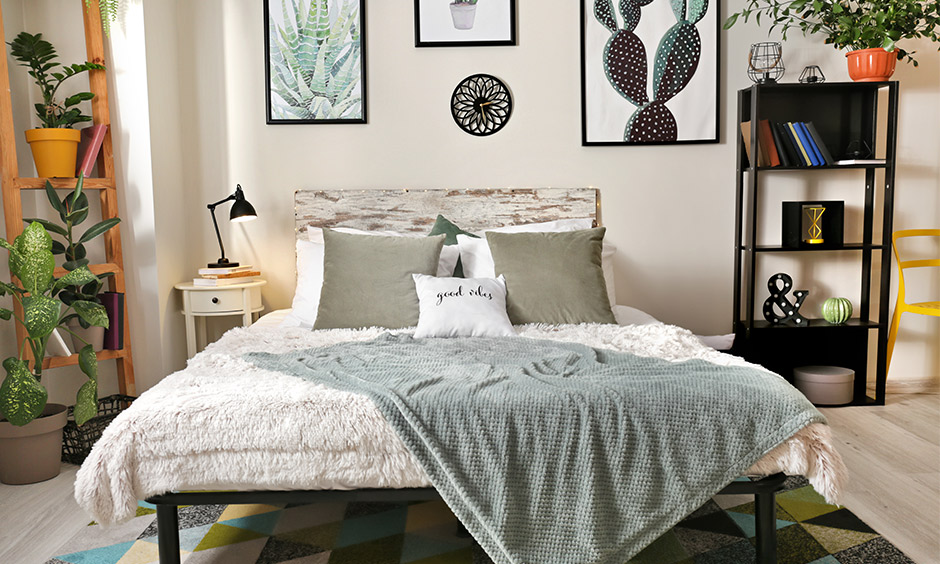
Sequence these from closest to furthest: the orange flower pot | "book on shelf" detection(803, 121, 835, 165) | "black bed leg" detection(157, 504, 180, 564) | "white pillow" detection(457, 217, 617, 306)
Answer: "black bed leg" detection(157, 504, 180, 564) < "white pillow" detection(457, 217, 617, 306) < the orange flower pot < "book on shelf" detection(803, 121, 835, 165)

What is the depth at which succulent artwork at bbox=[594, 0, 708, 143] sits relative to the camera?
370 centimetres

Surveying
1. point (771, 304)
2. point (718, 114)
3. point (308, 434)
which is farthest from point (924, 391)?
point (308, 434)

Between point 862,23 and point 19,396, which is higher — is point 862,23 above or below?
above

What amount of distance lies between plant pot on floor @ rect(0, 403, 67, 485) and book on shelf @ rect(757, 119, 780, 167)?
3317mm

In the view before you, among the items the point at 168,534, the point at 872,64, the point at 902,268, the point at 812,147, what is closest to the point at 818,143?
the point at 812,147

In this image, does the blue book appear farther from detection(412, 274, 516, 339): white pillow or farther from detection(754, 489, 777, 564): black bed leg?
detection(754, 489, 777, 564): black bed leg

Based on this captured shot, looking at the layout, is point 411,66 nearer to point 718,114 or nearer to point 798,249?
point 718,114

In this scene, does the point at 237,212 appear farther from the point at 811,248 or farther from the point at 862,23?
the point at 862,23

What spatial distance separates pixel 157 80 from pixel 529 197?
1.87 m

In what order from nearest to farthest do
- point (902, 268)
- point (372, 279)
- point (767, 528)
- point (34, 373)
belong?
point (767, 528)
point (34, 373)
point (372, 279)
point (902, 268)

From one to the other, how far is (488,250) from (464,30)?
1.21 m

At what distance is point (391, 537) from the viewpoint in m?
2.21

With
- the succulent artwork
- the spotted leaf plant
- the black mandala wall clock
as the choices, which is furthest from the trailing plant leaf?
the succulent artwork

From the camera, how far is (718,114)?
12.3 ft
